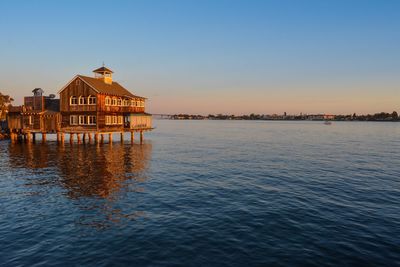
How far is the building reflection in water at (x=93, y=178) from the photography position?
17562 millimetres

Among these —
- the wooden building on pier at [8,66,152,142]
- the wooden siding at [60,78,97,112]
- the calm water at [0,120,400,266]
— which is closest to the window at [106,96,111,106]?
the wooden building on pier at [8,66,152,142]

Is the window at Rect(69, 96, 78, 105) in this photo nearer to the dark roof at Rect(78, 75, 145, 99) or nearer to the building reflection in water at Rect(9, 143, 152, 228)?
the dark roof at Rect(78, 75, 145, 99)

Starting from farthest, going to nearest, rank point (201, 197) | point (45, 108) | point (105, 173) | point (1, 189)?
1. point (45, 108)
2. point (105, 173)
3. point (1, 189)
4. point (201, 197)

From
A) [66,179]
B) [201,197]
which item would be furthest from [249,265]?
[66,179]

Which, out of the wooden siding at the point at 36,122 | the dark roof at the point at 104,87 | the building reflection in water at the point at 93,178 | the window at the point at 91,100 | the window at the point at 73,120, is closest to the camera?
the building reflection in water at the point at 93,178

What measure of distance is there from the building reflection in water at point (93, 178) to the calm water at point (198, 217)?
0.11 metres

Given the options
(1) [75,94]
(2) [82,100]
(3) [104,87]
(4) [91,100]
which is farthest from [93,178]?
(3) [104,87]

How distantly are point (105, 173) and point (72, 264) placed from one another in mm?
18590

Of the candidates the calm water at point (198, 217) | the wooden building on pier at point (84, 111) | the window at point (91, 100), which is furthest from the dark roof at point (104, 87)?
the calm water at point (198, 217)

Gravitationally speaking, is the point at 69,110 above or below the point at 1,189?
above

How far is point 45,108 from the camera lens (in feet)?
185

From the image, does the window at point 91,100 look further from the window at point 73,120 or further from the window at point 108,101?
the window at point 73,120

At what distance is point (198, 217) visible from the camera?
16.8m

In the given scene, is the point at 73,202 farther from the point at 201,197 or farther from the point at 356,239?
the point at 356,239
